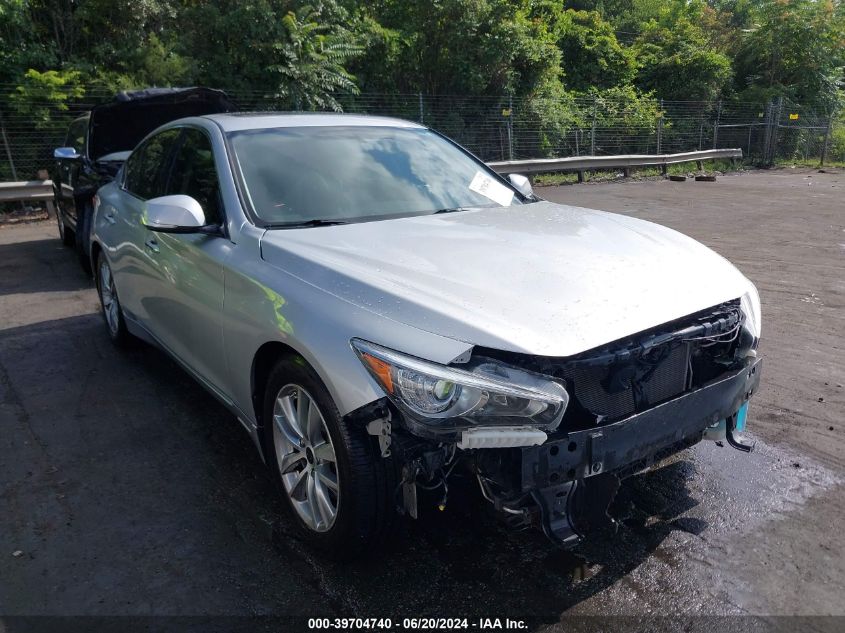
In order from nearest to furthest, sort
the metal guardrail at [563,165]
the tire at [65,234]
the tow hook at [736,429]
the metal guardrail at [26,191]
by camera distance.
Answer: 1. the tow hook at [736,429]
2. the tire at [65,234]
3. the metal guardrail at [26,191]
4. the metal guardrail at [563,165]

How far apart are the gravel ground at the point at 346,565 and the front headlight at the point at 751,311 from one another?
80cm

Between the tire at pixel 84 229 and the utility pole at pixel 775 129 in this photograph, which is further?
the utility pole at pixel 775 129

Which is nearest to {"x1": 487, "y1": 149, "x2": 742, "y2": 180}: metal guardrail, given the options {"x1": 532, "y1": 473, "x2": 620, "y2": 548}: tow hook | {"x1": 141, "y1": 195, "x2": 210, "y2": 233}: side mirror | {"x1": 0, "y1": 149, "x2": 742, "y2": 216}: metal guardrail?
{"x1": 0, "y1": 149, "x2": 742, "y2": 216}: metal guardrail

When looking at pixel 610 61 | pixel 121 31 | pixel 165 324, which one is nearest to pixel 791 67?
pixel 610 61

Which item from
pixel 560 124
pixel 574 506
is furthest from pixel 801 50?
pixel 574 506

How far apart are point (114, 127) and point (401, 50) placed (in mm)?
13171

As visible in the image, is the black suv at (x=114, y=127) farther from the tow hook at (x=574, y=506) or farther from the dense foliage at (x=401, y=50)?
the tow hook at (x=574, y=506)

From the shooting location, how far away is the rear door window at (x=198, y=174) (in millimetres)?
3613

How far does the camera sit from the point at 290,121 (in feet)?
13.4

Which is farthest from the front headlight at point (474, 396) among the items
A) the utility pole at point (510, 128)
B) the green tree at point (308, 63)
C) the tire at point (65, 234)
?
the utility pole at point (510, 128)

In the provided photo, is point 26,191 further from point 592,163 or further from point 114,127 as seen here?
point 592,163

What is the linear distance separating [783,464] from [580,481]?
167 centimetres

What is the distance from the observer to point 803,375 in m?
4.66

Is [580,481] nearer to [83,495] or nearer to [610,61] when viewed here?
[83,495]
